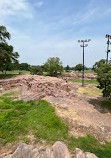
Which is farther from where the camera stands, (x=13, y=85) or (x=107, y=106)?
(x=13, y=85)

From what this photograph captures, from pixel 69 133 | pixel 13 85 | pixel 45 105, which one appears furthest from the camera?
pixel 13 85

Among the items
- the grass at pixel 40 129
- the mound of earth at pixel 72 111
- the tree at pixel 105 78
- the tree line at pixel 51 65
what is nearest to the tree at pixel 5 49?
the tree line at pixel 51 65

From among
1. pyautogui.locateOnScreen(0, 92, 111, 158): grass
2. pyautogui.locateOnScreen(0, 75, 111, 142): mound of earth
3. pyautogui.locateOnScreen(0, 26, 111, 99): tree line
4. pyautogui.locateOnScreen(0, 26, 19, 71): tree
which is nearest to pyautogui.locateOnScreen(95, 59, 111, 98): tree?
pyautogui.locateOnScreen(0, 26, 111, 99): tree line

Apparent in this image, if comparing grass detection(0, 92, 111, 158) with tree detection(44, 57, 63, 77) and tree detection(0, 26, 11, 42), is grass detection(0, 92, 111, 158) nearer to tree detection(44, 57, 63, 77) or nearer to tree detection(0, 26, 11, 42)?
tree detection(0, 26, 11, 42)

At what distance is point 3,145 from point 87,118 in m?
5.45

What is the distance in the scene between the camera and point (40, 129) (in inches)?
262

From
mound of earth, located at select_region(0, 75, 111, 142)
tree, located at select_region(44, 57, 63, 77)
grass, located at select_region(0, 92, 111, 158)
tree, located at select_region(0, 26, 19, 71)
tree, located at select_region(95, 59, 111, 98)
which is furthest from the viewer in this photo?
tree, located at select_region(44, 57, 63, 77)

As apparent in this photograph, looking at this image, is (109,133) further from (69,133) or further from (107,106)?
(107,106)

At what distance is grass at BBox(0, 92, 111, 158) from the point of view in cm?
577

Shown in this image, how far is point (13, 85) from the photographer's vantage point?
1474 cm

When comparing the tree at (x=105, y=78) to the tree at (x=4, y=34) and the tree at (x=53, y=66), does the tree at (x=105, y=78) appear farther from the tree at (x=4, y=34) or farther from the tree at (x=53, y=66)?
the tree at (x=53, y=66)

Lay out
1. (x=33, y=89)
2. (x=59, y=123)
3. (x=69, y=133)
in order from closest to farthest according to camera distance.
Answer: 1. (x=69, y=133)
2. (x=59, y=123)
3. (x=33, y=89)

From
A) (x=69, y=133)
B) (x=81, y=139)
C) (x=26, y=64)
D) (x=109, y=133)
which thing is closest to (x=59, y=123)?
(x=69, y=133)

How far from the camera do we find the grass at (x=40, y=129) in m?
5.77
